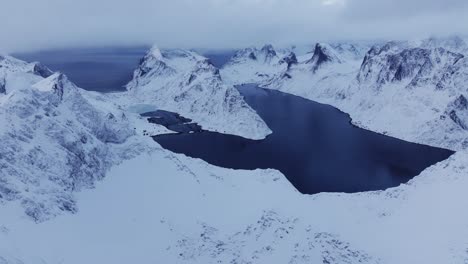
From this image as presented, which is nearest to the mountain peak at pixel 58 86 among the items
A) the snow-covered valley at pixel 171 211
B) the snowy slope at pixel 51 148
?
the snowy slope at pixel 51 148

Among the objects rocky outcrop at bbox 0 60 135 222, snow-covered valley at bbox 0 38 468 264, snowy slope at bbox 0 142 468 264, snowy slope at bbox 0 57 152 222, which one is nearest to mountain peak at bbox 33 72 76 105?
snowy slope at bbox 0 57 152 222

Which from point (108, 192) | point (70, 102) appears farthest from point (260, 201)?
point (70, 102)

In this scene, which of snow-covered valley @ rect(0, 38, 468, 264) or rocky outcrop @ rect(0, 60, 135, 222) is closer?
snow-covered valley @ rect(0, 38, 468, 264)

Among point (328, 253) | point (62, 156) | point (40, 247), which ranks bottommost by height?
point (328, 253)

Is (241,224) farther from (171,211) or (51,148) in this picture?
(51,148)

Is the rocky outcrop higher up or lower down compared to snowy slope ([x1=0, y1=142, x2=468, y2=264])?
higher up

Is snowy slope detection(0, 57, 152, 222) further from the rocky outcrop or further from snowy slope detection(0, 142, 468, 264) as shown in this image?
snowy slope detection(0, 142, 468, 264)

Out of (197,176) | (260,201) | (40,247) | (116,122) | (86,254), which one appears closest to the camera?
(40,247)

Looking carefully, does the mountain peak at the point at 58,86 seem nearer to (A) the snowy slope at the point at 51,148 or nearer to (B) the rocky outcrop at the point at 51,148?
(A) the snowy slope at the point at 51,148

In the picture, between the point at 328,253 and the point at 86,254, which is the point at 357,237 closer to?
the point at 328,253

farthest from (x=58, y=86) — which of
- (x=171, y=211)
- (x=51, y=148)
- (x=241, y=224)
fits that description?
(x=241, y=224)

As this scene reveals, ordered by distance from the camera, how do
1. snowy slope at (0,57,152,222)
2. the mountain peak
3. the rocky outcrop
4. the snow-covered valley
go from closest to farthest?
the snow-covered valley, the rocky outcrop, snowy slope at (0,57,152,222), the mountain peak
